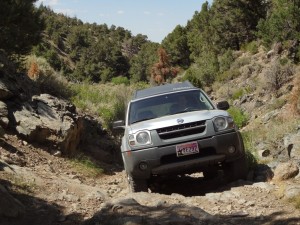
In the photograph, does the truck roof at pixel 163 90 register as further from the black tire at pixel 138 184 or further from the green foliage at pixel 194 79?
the green foliage at pixel 194 79

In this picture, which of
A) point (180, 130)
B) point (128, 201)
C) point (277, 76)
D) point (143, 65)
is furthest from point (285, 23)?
point (143, 65)

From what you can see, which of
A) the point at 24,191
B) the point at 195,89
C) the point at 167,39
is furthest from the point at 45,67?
Answer: the point at 167,39

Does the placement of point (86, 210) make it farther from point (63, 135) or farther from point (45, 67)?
point (45, 67)

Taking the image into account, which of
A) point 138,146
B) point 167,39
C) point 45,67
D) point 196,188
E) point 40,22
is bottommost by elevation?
point 196,188

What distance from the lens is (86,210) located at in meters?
5.87

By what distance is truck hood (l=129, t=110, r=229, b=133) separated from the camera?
6.47m

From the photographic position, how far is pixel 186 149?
6320 millimetres

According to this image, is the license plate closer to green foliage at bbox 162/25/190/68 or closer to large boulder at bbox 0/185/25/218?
large boulder at bbox 0/185/25/218

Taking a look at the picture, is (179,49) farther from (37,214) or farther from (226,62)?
(37,214)

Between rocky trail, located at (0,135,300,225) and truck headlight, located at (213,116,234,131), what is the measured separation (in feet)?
2.98

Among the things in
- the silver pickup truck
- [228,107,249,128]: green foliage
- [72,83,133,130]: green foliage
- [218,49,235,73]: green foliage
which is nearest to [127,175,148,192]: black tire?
the silver pickup truck

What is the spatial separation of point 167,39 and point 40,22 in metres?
53.5

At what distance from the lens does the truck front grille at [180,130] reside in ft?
21.1

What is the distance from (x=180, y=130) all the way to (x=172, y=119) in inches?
9.6
